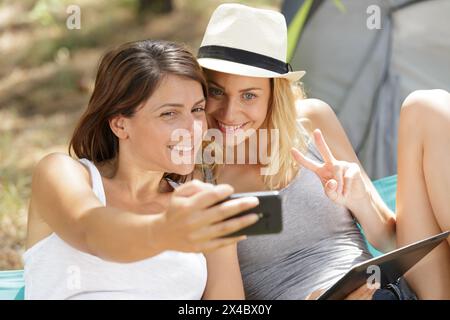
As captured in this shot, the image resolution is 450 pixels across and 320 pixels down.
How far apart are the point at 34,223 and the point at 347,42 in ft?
5.16

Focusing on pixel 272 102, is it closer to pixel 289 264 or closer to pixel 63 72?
pixel 289 264

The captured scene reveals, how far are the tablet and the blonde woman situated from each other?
0.09 meters

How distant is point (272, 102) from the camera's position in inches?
71.9

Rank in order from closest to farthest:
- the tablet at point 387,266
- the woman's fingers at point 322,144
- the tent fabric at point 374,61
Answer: the tablet at point 387,266, the woman's fingers at point 322,144, the tent fabric at point 374,61

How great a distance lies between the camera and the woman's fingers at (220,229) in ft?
3.45

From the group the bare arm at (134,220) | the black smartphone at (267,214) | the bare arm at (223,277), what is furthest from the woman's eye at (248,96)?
the black smartphone at (267,214)

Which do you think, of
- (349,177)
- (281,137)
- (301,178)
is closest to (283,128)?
(281,137)

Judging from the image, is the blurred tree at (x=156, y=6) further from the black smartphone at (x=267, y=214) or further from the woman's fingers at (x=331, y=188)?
the black smartphone at (x=267, y=214)

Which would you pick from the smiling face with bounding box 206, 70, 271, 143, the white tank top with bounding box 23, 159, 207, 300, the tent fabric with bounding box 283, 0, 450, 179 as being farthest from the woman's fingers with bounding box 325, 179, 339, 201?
the tent fabric with bounding box 283, 0, 450, 179

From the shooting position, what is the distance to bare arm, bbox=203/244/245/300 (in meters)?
1.59

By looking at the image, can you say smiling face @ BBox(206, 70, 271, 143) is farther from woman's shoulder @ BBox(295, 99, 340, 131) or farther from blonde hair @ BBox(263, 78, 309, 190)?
woman's shoulder @ BBox(295, 99, 340, 131)

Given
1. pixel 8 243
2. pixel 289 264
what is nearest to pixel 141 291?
pixel 289 264

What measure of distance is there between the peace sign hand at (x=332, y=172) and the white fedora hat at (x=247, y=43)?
0.70 ft

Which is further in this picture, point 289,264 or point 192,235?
point 289,264
